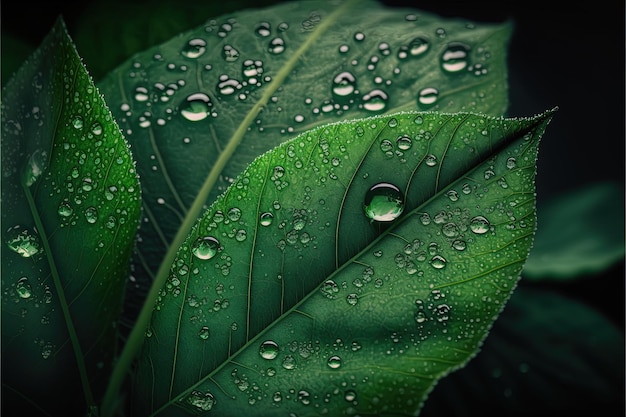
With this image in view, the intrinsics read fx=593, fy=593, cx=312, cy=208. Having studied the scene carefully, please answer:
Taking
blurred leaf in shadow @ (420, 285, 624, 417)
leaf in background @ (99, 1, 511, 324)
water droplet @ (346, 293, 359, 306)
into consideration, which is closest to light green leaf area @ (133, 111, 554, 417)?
water droplet @ (346, 293, 359, 306)

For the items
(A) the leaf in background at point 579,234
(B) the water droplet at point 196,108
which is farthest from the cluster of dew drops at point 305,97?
(A) the leaf in background at point 579,234

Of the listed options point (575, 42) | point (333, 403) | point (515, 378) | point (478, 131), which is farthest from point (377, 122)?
point (575, 42)

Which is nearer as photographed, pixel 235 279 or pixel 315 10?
pixel 235 279

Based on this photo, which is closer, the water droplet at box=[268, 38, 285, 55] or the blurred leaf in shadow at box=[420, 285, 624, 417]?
the water droplet at box=[268, 38, 285, 55]

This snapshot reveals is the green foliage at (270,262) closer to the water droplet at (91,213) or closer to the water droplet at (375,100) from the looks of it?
the water droplet at (91,213)

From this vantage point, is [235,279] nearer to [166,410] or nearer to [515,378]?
[166,410]

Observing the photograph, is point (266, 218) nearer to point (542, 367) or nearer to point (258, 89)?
point (258, 89)

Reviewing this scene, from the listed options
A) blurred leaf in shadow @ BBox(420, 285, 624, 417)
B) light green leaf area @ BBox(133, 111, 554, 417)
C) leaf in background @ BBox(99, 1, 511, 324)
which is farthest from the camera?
blurred leaf in shadow @ BBox(420, 285, 624, 417)

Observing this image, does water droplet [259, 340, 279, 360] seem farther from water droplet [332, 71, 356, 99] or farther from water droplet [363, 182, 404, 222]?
water droplet [332, 71, 356, 99]
